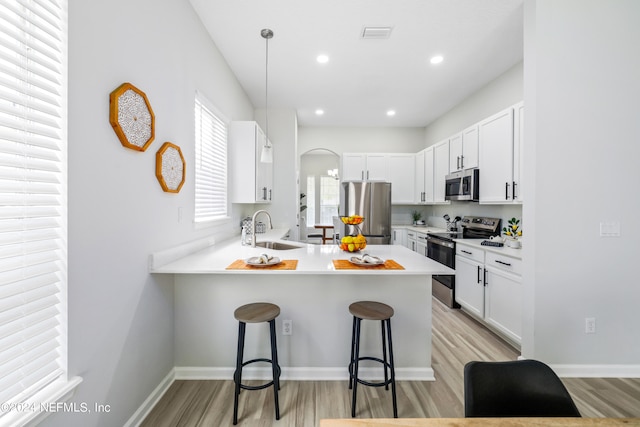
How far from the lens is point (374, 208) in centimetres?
483

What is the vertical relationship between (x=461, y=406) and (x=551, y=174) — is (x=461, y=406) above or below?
below

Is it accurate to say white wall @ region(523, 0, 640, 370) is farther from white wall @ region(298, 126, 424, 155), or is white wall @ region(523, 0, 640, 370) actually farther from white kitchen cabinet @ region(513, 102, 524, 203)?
white wall @ region(298, 126, 424, 155)

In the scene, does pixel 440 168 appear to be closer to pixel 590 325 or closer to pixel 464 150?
pixel 464 150

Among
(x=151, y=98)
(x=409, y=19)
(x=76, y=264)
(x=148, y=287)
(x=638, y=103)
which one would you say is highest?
(x=409, y=19)

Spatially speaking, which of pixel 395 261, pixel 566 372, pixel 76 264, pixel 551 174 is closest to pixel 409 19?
pixel 551 174

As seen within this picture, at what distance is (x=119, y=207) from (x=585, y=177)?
3.23 m

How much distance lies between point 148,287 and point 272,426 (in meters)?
1.15

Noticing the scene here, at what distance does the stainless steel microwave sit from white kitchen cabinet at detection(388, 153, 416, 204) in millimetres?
1208

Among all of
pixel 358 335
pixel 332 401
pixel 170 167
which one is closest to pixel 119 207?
pixel 170 167

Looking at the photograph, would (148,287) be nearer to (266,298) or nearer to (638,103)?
(266,298)

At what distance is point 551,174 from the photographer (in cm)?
217

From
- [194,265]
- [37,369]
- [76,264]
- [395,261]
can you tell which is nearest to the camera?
[37,369]

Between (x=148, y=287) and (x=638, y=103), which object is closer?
(x=148, y=287)

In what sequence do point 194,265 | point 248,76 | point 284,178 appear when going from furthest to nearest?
1. point 284,178
2. point 248,76
3. point 194,265
